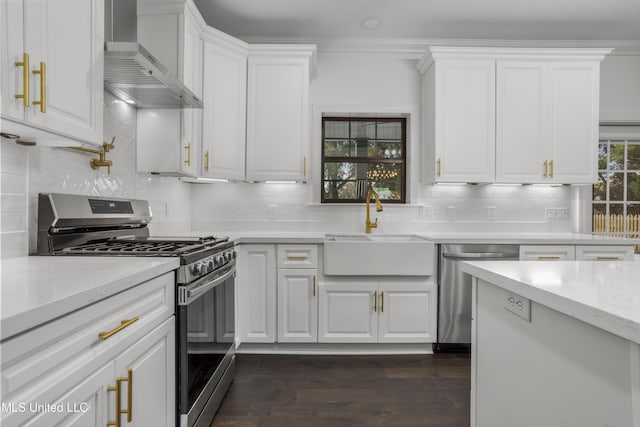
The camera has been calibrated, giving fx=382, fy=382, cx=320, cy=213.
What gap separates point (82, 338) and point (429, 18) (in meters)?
3.42

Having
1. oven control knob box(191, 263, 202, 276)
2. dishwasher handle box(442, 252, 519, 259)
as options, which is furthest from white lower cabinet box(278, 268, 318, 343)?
oven control knob box(191, 263, 202, 276)

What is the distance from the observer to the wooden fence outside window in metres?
3.74

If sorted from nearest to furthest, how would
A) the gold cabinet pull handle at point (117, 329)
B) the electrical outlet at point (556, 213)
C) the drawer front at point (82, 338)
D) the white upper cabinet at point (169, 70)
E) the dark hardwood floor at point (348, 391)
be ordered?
1. the drawer front at point (82, 338)
2. the gold cabinet pull handle at point (117, 329)
3. the dark hardwood floor at point (348, 391)
4. the white upper cabinet at point (169, 70)
5. the electrical outlet at point (556, 213)

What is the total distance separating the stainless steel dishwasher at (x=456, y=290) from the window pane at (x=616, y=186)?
5.27ft

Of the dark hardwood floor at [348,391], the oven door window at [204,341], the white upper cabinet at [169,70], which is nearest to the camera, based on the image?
the oven door window at [204,341]

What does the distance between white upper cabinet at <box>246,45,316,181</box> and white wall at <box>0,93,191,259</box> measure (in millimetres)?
791

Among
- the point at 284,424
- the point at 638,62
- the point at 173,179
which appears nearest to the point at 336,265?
the point at 284,424

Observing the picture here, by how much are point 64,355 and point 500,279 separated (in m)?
1.29

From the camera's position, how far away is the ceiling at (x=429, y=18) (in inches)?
121

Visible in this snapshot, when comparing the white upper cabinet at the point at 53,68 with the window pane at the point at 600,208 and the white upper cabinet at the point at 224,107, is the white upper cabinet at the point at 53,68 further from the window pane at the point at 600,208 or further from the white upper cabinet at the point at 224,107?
the window pane at the point at 600,208

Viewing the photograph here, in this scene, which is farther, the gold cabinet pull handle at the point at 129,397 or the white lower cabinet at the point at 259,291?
the white lower cabinet at the point at 259,291

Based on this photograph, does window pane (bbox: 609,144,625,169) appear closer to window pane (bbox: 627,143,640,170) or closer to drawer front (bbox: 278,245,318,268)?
window pane (bbox: 627,143,640,170)

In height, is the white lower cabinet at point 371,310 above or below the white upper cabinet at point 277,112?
below

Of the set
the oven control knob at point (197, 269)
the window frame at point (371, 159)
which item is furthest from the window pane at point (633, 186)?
the oven control knob at point (197, 269)
